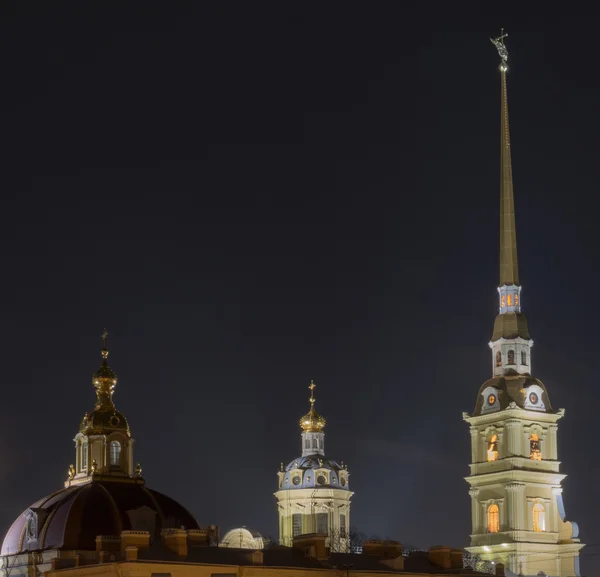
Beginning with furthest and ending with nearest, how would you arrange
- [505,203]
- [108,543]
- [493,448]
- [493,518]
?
[505,203]
[493,448]
[493,518]
[108,543]

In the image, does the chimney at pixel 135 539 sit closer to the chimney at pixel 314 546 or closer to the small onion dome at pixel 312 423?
the chimney at pixel 314 546

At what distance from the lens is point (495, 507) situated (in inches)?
3772

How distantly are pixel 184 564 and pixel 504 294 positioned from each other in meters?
41.8

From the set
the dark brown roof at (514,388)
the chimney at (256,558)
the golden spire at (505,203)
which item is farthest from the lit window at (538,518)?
the chimney at (256,558)

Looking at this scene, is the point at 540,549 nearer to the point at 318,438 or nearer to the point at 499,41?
the point at 318,438

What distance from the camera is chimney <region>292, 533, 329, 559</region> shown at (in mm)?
69188

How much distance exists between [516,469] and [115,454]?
25287 millimetres

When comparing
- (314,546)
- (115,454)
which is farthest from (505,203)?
(314,546)

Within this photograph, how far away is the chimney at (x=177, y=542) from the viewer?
6347 cm

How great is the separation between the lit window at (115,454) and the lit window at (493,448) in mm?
25468

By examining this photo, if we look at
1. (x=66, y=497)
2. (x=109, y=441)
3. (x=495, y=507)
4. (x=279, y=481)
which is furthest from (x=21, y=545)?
(x=279, y=481)

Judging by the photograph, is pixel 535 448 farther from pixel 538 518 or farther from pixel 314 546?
pixel 314 546

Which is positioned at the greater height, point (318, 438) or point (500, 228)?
point (500, 228)

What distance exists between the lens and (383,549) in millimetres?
71875
